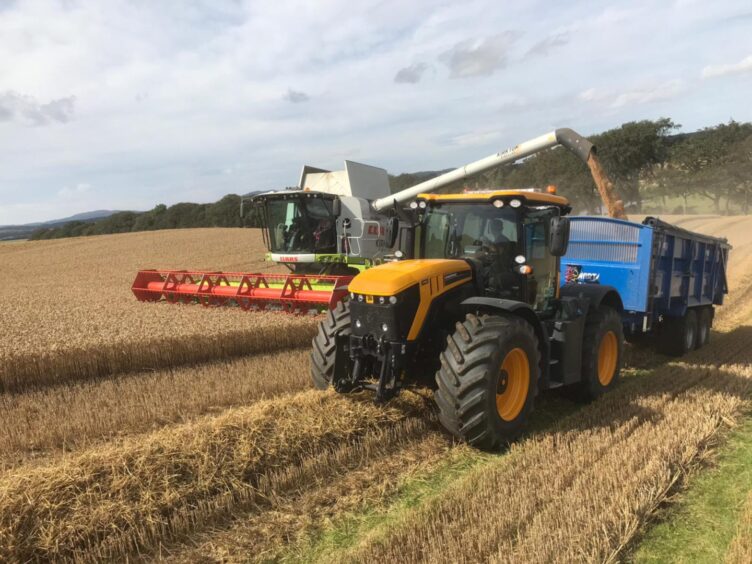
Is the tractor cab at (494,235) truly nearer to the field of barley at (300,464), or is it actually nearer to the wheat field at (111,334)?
the field of barley at (300,464)

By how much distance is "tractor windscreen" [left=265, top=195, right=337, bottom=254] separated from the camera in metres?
12.5

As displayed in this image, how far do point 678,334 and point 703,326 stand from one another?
1.28 m

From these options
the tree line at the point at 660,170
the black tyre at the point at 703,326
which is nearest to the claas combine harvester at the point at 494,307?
the black tyre at the point at 703,326

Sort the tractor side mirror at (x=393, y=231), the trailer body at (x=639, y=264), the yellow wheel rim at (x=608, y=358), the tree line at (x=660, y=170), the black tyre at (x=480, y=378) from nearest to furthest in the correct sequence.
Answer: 1. the black tyre at (x=480, y=378)
2. the tractor side mirror at (x=393, y=231)
3. the yellow wheel rim at (x=608, y=358)
4. the trailer body at (x=639, y=264)
5. the tree line at (x=660, y=170)

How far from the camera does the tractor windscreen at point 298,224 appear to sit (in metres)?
12.5

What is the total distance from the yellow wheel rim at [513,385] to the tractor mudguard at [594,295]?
170 cm

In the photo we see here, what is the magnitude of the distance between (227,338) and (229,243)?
23724 mm

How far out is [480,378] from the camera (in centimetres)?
418

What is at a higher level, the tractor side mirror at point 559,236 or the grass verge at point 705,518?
the tractor side mirror at point 559,236

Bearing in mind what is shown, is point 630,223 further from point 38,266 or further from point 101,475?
point 38,266

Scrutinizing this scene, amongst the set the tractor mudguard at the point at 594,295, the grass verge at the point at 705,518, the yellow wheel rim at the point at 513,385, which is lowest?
the grass verge at the point at 705,518

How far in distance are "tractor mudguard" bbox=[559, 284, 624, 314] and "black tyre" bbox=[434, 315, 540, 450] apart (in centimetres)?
186

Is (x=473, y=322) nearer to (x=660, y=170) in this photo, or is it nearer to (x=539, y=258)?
(x=539, y=258)

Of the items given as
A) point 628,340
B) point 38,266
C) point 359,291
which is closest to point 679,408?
point 359,291
